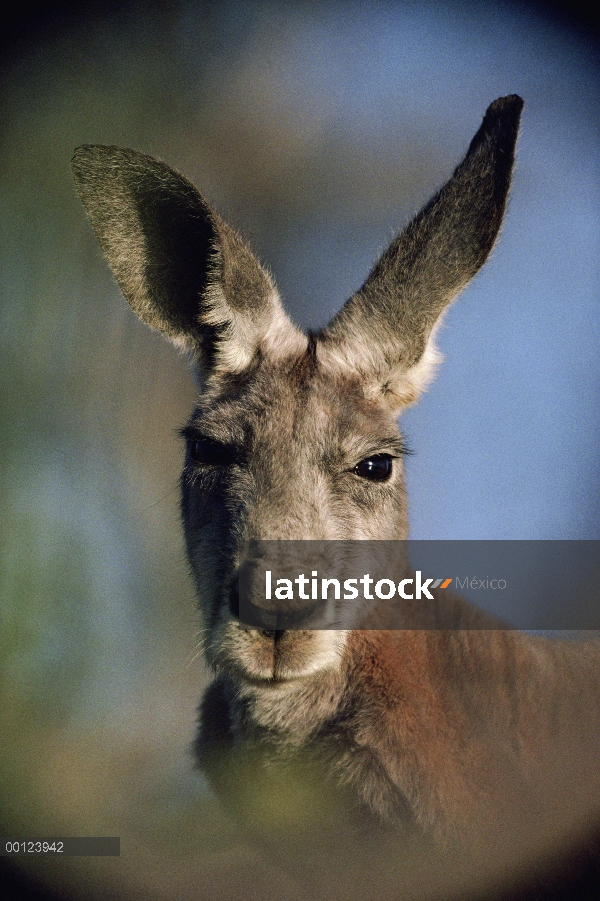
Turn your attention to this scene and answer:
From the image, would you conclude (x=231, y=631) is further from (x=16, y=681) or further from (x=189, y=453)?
(x=16, y=681)

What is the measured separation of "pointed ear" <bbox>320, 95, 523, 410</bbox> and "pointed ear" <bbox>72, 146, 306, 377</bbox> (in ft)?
1.16

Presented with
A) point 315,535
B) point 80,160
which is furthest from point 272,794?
point 80,160

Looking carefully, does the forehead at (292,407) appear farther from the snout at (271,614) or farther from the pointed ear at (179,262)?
the snout at (271,614)

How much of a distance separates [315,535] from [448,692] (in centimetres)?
89

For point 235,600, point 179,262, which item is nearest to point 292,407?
point 235,600

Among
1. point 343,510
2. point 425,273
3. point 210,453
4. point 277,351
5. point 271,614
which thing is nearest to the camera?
point 271,614

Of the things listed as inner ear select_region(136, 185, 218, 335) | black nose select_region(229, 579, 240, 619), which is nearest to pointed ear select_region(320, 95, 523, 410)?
inner ear select_region(136, 185, 218, 335)

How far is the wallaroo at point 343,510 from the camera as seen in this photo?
2.28 metres

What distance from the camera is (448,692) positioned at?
2.53m

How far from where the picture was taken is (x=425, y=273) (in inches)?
108

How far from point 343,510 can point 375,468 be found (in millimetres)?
275

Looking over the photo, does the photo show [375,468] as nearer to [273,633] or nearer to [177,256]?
[273,633]

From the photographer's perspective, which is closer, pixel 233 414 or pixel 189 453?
pixel 233 414

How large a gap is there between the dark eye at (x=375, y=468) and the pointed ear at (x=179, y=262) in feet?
2.25
